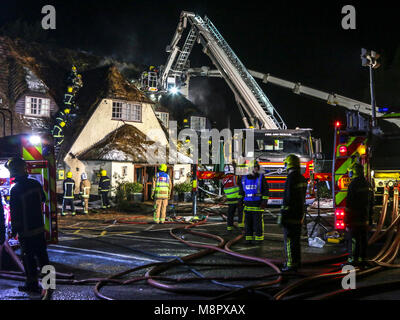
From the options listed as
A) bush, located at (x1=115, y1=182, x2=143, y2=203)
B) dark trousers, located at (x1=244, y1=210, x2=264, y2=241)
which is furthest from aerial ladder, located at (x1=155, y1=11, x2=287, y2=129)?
dark trousers, located at (x1=244, y1=210, x2=264, y2=241)

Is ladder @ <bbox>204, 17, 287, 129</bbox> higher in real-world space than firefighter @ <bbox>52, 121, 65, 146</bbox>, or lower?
higher

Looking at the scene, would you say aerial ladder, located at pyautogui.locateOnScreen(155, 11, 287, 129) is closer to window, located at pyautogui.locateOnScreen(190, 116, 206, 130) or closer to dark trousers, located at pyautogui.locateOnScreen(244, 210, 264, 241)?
window, located at pyautogui.locateOnScreen(190, 116, 206, 130)

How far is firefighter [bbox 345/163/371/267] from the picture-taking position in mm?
6305

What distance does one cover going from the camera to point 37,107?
21.1 m

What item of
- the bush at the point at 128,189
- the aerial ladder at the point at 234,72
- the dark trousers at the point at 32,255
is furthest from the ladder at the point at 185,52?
the dark trousers at the point at 32,255

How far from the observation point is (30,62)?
72.4ft

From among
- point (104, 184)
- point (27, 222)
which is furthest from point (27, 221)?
point (104, 184)

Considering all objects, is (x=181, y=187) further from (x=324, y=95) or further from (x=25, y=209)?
(x=25, y=209)

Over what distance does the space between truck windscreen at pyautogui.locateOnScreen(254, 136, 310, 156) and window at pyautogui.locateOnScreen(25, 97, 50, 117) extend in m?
12.8

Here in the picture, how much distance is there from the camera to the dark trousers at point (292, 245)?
5965 millimetres

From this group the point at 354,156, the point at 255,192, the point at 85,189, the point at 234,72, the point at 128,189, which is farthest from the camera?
the point at 234,72

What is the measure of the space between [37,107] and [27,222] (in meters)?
17.3
